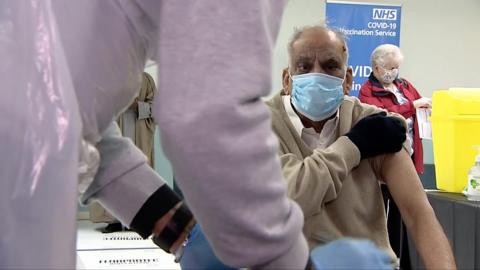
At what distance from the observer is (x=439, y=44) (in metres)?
6.09

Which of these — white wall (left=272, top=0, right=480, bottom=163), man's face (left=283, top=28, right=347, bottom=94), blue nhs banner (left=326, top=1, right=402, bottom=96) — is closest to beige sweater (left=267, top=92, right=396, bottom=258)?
man's face (left=283, top=28, right=347, bottom=94)

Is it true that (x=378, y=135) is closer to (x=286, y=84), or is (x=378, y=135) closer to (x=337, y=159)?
(x=337, y=159)

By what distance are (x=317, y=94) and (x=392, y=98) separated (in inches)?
120

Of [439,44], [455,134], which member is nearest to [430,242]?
[455,134]

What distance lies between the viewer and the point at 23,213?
2.09ft

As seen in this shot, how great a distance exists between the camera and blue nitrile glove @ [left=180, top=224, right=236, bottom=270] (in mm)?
732

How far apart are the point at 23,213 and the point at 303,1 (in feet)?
17.9

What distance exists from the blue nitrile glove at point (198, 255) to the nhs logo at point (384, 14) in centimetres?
516

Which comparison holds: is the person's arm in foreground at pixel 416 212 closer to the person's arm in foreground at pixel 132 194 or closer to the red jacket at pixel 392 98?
the person's arm in foreground at pixel 132 194

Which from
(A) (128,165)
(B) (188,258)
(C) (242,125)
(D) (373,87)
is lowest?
(D) (373,87)

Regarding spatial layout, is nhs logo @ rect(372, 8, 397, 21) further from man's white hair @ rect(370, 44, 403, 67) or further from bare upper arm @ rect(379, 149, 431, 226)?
bare upper arm @ rect(379, 149, 431, 226)

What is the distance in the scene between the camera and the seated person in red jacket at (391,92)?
14.4 ft

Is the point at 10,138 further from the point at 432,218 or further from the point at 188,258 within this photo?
the point at 432,218

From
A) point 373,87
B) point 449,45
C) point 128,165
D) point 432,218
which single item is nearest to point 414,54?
point 449,45
